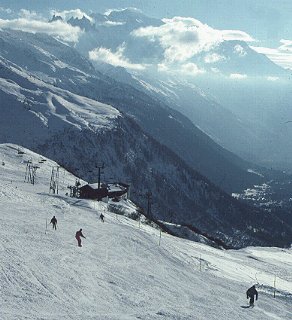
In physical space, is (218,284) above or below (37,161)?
above

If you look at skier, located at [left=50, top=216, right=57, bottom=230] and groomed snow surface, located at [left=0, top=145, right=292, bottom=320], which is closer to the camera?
groomed snow surface, located at [left=0, top=145, right=292, bottom=320]

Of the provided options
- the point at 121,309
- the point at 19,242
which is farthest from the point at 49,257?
the point at 121,309

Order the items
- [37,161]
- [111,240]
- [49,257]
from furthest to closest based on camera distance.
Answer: [37,161] < [111,240] < [49,257]

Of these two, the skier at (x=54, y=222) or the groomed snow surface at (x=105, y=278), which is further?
the skier at (x=54, y=222)

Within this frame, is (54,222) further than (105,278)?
Yes

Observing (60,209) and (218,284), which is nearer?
(218,284)

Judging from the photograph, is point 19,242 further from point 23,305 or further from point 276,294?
point 276,294

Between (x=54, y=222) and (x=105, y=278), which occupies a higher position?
(x=105, y=278)

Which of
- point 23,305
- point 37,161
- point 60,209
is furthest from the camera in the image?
point 37,161
